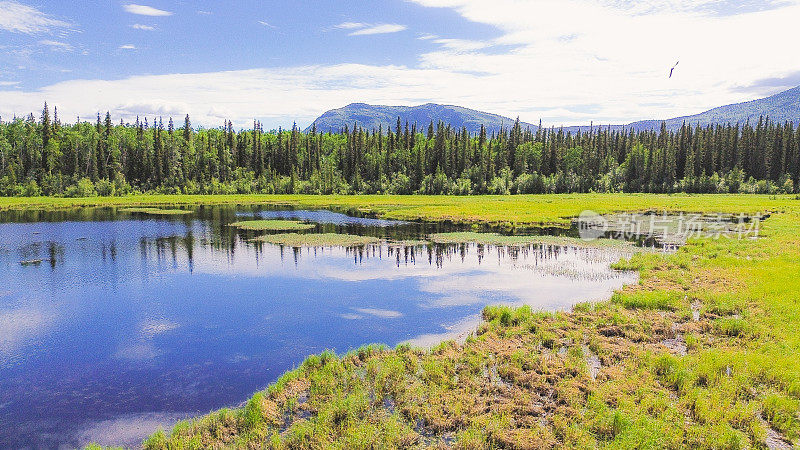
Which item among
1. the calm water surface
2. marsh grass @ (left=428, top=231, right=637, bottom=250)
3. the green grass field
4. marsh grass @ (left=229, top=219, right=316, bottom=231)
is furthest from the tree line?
the green grass field

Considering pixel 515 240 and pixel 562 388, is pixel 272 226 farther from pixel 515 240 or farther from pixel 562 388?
pixel 562 388

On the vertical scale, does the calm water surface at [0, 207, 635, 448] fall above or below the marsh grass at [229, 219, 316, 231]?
below

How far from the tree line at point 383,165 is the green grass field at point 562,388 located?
119m

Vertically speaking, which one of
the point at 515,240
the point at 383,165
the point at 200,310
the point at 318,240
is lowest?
the point at 200,310

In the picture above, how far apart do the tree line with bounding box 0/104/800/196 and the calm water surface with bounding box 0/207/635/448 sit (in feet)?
330

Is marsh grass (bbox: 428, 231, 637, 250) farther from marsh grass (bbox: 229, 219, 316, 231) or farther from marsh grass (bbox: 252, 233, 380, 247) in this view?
marsh grass (bbox: 229, 219, 316, 231)

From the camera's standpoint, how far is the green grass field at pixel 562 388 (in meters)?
11.3

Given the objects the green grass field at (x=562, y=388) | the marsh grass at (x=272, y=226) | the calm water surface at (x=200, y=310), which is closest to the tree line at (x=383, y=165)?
the marsh grass at (x=272, y=226)

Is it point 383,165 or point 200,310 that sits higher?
point 383,165

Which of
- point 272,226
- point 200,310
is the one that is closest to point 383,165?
point 272,226

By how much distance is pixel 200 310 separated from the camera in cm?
2309

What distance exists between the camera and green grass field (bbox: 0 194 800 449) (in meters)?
11.3

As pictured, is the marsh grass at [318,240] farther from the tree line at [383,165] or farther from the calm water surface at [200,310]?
the tree line at [383,165]

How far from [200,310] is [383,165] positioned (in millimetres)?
140667
